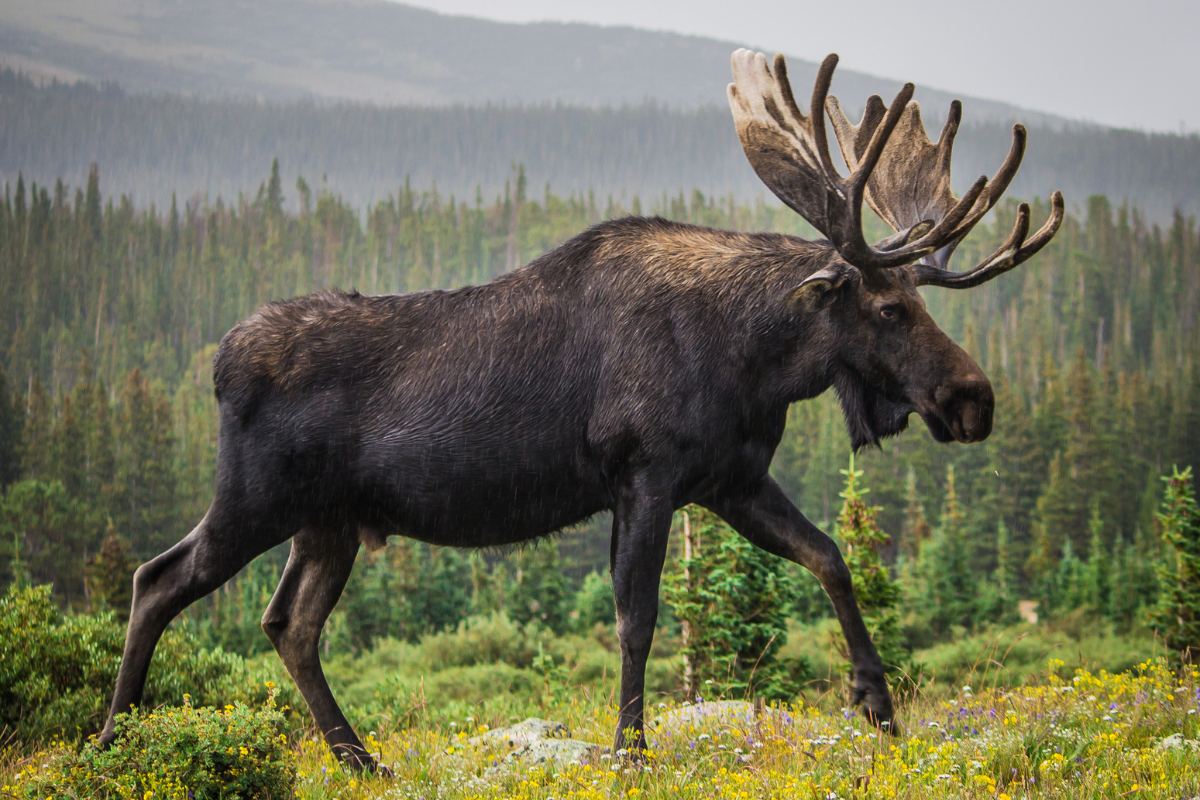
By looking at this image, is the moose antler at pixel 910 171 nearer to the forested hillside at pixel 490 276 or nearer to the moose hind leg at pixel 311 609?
the moose hind leg at pixel 311 609

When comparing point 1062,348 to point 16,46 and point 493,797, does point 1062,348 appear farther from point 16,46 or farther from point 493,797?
point 16,46

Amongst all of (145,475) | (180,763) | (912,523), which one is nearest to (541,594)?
(912,523)

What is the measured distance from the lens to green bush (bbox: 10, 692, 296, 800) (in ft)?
11.5

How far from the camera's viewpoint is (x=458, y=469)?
4.13 metres

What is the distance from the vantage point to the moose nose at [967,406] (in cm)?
390

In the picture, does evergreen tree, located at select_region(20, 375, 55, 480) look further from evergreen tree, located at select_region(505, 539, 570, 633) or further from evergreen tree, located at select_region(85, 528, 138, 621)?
evergreen tree, located at select_region(505, 539, 570, 633)

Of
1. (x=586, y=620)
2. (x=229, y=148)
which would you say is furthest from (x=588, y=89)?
(x=586, y=620)

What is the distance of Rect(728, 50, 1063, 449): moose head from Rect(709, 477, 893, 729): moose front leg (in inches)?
17.9

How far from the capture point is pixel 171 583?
4.21 meters

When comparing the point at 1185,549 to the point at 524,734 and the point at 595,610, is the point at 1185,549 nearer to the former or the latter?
the point at 524,734

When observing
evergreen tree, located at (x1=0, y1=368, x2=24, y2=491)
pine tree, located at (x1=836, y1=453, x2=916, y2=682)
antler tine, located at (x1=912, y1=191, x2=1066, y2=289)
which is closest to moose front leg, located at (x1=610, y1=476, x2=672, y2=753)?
antler tine, located at (x1=912, y1=191, x2=1066, y2=289)

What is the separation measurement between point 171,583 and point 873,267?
3339 millimetres

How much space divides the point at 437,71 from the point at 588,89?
85.0 feet

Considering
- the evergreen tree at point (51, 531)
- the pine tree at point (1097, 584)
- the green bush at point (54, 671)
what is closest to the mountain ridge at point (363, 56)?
the evergreen tree at point (51, 531)
